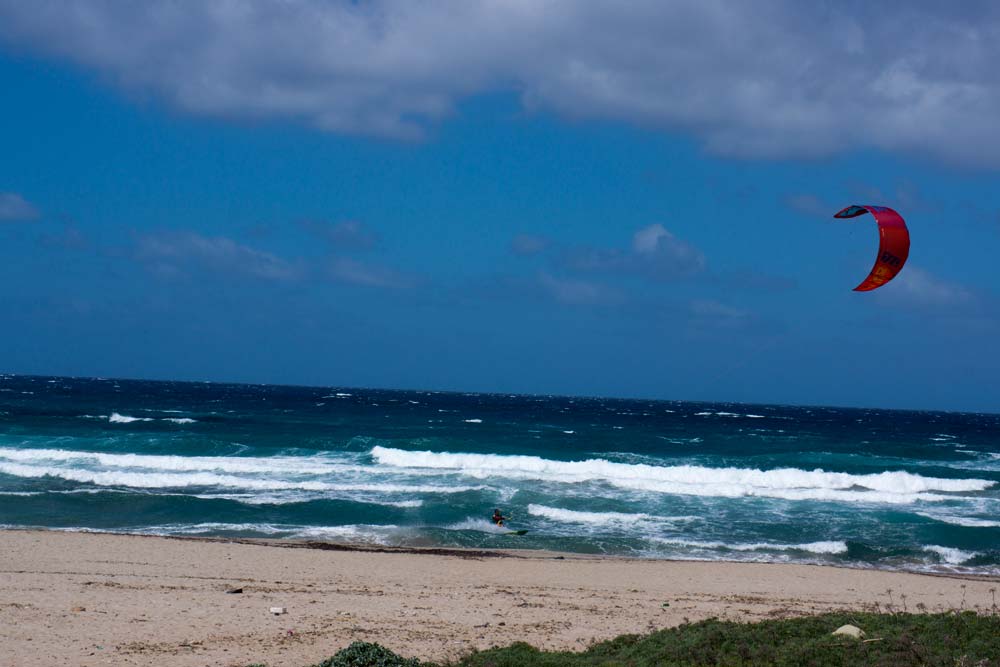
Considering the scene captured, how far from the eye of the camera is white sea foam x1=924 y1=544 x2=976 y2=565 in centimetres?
1623

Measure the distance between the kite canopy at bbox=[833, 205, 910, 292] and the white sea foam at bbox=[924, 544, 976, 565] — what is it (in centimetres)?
722

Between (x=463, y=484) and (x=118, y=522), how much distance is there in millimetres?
9136

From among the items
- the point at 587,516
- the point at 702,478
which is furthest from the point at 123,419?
the point at 587,516

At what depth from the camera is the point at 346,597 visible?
1119 cm

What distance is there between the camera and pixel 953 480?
91.9ft

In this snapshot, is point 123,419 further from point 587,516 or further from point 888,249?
point 888,249

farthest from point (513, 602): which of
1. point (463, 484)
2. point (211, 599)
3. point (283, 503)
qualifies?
point (463, 484)

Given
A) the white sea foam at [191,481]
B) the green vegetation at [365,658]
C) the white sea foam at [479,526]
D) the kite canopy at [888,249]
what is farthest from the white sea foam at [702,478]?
the green vegetation at [365,658]

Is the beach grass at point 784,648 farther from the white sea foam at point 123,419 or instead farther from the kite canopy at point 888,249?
the white sea foam at point 123,419

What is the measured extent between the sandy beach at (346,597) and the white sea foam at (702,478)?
881 cm

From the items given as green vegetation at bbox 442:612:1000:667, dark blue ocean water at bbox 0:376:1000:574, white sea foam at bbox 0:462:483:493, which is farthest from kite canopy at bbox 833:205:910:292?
white sea foam at bbox 0:462:483:493

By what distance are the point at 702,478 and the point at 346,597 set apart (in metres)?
19.9

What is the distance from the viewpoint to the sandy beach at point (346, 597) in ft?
28.7

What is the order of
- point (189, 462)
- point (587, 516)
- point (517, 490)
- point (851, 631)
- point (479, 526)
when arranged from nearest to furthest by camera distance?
point (851, 631), point (479, 526), point (587, 516), point (517, 490), point (189, 462)
